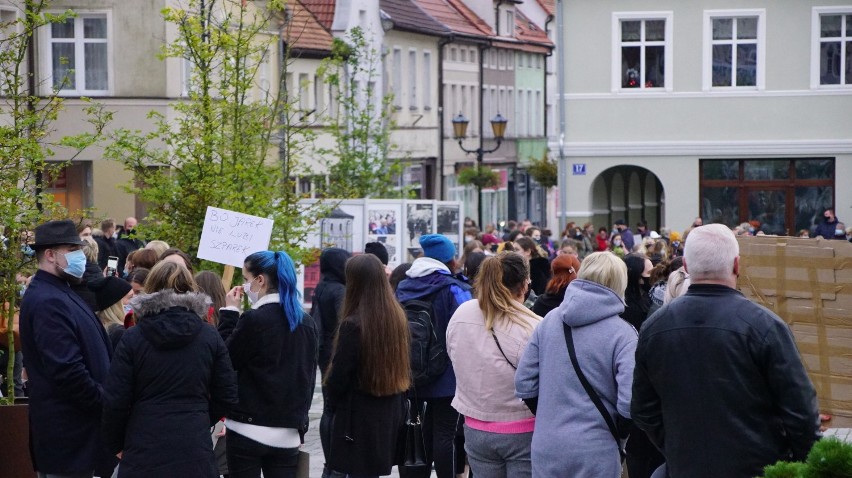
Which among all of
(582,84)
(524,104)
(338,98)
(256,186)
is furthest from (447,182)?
(256,186)

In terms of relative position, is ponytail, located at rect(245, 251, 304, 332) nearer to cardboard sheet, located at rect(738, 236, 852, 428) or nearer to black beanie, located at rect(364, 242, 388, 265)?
cardboard sheet, located at rect(738, 236, 852, 428)

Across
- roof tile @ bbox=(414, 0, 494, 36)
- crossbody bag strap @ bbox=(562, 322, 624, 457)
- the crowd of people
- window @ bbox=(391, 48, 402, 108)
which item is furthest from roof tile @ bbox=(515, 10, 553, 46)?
crossbody bag strap @ bbox=(562, 322, 624, 457)

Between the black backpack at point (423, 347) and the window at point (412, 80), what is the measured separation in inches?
1674

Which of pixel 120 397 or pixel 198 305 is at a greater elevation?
pixel 198 305

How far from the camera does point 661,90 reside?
112 feet

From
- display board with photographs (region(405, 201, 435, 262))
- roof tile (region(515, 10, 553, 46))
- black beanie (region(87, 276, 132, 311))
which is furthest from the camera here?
roof tile (region(515, 10, 553, 46))

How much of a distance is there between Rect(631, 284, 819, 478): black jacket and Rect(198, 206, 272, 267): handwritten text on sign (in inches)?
223

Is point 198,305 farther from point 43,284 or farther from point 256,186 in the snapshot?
point 256,186

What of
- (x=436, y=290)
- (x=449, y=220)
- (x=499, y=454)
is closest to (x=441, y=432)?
(x=436, y=290)

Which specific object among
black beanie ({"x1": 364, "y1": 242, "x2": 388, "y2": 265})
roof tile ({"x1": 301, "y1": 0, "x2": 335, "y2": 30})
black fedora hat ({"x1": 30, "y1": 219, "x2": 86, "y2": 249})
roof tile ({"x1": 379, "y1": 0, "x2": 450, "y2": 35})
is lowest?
black beanie ({"x1": 364, "y1": 242, "x2": 388, "y2": 265})

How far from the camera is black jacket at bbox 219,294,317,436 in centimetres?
758

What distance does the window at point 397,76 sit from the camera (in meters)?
49.3

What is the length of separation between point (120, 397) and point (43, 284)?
940 mm

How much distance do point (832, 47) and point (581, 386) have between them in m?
29.0
